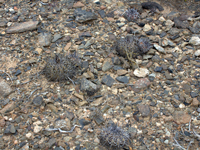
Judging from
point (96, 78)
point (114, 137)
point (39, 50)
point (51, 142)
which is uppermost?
point (39, 50)

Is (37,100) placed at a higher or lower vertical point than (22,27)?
lower

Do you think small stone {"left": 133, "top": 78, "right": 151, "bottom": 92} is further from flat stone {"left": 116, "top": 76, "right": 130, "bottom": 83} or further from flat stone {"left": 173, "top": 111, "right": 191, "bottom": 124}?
flat stone {"left": 173, "top": 111, "right": 191, "bottom": 124}

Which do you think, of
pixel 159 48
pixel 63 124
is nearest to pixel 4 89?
pixel 63 124

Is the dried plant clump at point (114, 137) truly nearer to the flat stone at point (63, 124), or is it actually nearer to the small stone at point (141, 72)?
the flat stone at point (63, 124)

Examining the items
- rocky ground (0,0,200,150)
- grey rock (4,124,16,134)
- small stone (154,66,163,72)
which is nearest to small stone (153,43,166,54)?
rocky ground (0,0,200,150)

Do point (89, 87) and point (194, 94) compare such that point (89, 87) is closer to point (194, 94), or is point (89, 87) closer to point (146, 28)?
point (194, 94)

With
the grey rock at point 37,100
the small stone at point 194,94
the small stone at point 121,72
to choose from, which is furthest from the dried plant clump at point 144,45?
the grey rock at point 37,100
